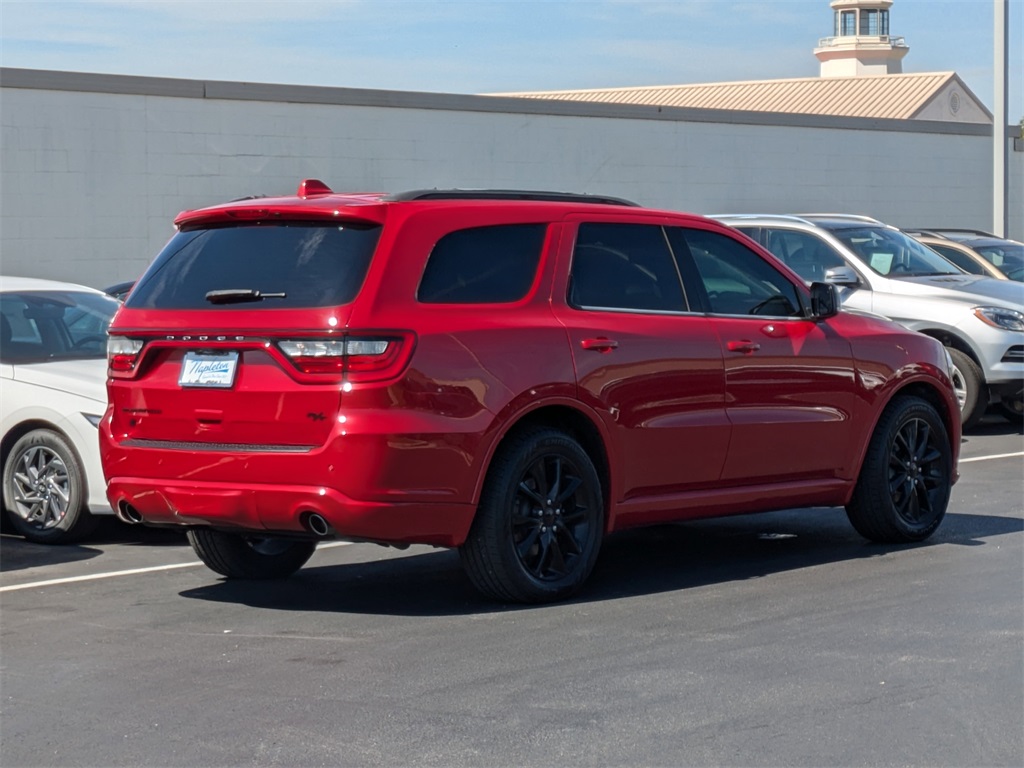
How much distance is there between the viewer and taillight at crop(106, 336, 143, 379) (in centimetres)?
709

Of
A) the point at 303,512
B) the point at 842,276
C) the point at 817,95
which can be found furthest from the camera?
the point at 817,95

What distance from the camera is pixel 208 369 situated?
6.79 m

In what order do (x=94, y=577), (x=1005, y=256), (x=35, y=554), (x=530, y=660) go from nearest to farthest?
1. (x=530, y=660)
2. (x=94, y=577)
3. (x=35, y=554)
4. (x=1005, y=256)

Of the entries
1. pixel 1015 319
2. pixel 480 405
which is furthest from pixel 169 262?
pixel 1015 319

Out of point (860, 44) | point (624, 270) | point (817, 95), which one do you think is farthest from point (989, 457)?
point (860, 44)

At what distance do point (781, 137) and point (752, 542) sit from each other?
21.7m

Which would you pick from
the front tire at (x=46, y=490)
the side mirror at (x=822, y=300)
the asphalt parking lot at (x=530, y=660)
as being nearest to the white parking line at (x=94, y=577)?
the asphalt parking lot at (x=530, y=660)

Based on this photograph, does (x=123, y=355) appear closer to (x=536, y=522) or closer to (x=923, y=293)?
(x=536, y=522)

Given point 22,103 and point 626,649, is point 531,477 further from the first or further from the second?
point 22,103

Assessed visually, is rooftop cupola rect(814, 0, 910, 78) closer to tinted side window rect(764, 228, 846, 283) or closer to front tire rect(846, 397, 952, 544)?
tinted side window rect(764, 228, 846, 283)

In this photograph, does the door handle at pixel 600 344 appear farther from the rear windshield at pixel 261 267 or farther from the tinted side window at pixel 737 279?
the rear windshield at pixel 261 267

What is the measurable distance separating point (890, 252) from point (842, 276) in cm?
154

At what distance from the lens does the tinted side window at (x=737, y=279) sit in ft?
26.1

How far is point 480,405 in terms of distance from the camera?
6707 millimetres
